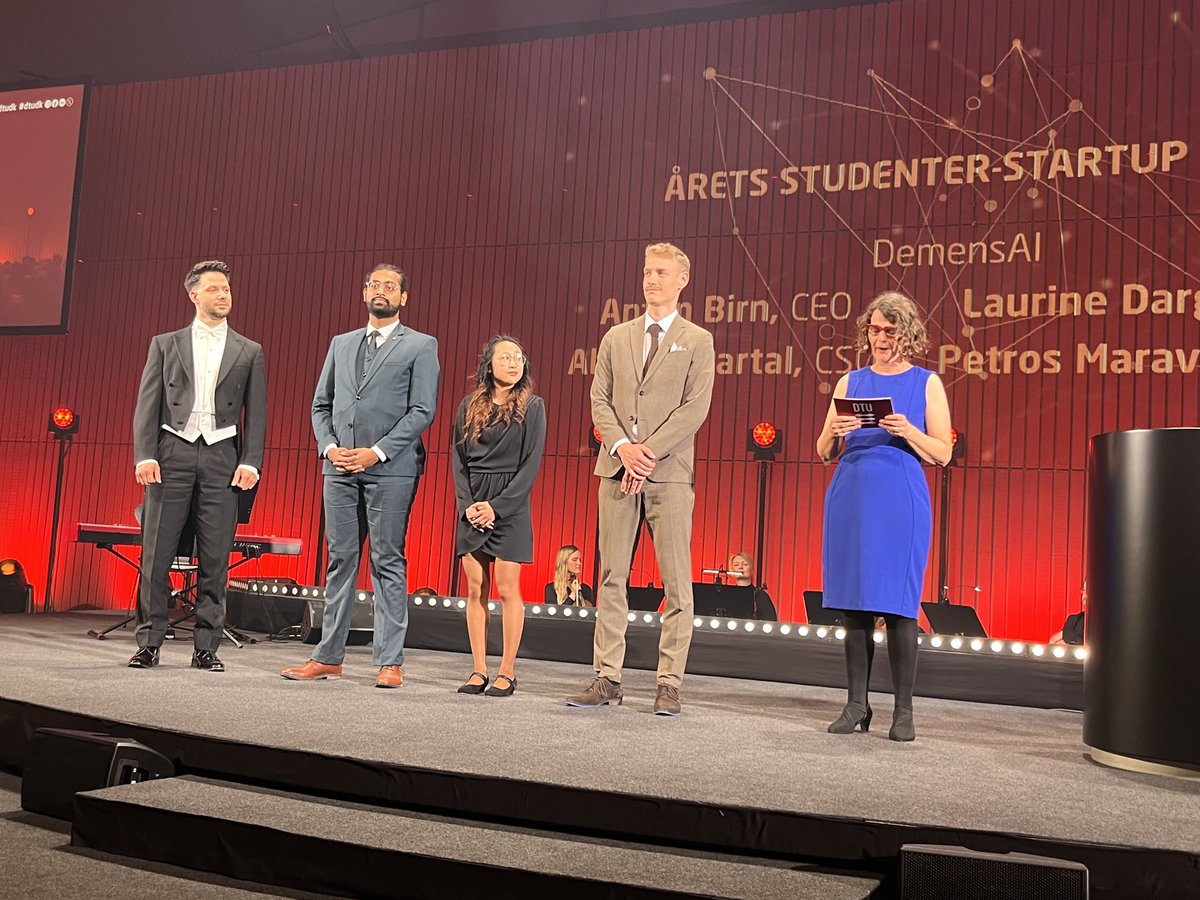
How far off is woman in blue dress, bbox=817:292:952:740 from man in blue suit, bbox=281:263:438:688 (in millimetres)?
1396

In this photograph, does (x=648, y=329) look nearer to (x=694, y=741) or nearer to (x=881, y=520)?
(x=881, y=520)

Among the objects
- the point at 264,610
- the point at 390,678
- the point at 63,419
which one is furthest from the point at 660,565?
the point at 63,419

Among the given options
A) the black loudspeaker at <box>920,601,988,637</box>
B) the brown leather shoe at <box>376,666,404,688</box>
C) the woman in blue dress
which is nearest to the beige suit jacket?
the woman in blue dress

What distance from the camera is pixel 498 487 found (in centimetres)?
343

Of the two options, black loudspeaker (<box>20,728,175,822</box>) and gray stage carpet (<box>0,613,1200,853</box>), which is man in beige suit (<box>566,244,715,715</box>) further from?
black loudspeaker (<box>20,728,175,822</box>)

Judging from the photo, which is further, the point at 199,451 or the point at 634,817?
the point at 199,451

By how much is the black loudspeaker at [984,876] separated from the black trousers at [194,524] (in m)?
2.73

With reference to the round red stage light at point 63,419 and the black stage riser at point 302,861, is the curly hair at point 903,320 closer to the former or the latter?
the black stage riser at point 302,861

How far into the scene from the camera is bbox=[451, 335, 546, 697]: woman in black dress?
11.1 feet

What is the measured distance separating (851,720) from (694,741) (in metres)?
0.57

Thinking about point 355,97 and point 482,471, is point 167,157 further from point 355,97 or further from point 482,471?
point 482,471

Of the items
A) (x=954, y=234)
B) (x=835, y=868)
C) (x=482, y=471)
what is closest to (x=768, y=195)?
(x=954, y=234)

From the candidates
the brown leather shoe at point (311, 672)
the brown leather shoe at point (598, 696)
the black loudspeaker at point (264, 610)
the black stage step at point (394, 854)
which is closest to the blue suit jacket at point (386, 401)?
the brown leather shoe at point (311, 672)

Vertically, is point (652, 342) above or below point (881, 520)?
above
